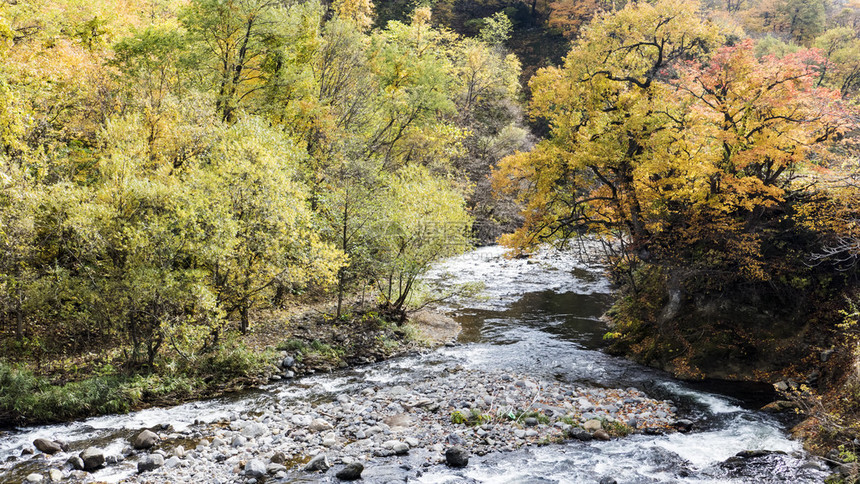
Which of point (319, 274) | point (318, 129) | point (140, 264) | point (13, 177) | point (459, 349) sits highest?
point (318, 129)

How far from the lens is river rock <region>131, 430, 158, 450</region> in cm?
970

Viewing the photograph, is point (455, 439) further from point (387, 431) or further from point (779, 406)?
point (779, 406)

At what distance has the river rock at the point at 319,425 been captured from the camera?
35.6ft

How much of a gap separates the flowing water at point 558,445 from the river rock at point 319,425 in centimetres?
185

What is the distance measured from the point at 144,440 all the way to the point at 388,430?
5.19m

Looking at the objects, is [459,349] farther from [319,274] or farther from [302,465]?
[302,465]

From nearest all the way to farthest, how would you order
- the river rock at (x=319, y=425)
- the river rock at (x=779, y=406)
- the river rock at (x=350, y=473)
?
the river rock at (x=350, y=473) < the river rock at (x=319, y=425) < the river rock at (x=779, y=406)

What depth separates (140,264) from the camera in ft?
39.0

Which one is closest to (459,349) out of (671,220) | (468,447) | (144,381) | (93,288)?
(468,447)

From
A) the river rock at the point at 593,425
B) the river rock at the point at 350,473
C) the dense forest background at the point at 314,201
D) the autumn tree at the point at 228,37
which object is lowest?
the river rock at the point at 593,425

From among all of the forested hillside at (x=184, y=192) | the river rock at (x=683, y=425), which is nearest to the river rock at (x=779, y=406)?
the river rock at (x=683, y=425)

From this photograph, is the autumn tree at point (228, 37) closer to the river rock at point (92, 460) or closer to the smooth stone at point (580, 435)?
the river rock at point (92, 460)

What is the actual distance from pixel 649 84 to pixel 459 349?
1209 cm

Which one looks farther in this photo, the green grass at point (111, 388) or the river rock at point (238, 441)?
the green grass at point (111, 388)
